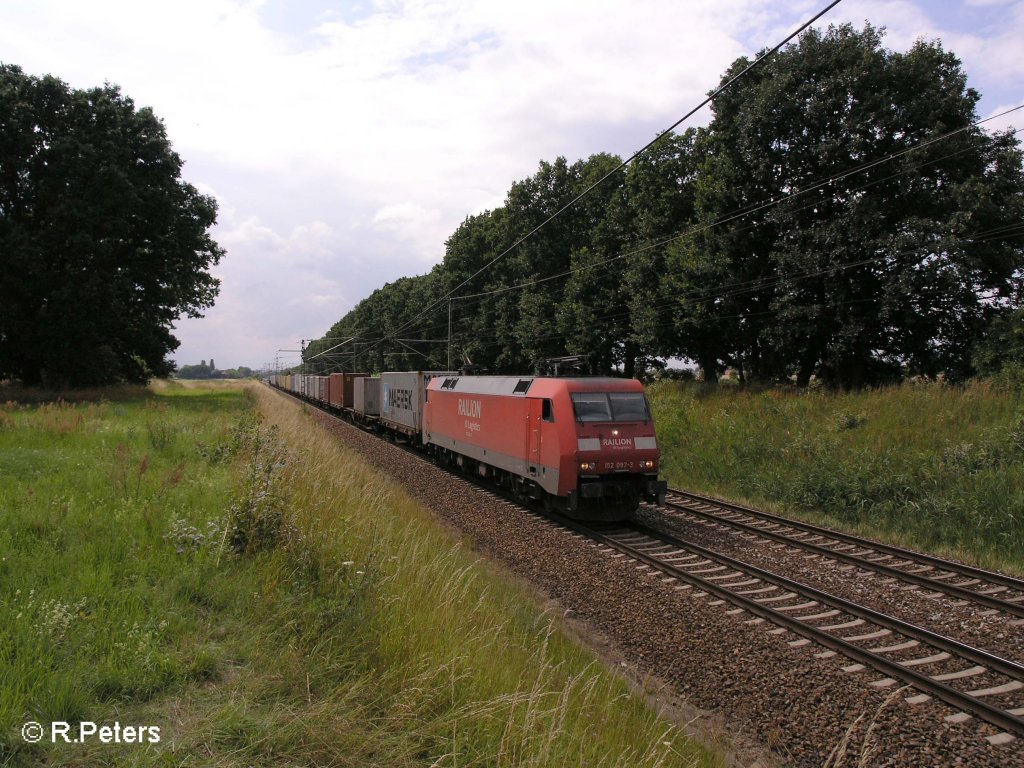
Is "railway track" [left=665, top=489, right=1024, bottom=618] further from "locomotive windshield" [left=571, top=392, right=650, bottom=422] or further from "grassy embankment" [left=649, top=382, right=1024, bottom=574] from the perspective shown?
"locomotive windshield" [left=571, top=392, right=650, bottom=422]

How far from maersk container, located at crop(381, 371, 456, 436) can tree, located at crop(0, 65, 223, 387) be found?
13.3 meters

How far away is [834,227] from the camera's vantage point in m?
18.5

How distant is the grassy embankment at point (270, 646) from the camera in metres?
3.49

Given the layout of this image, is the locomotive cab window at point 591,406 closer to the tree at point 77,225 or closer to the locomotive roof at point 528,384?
the locomotive roof at point 528,384

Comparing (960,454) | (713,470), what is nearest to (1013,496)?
(960,454)

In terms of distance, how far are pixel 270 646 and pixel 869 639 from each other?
5.88 m

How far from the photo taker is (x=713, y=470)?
16562 millimetres

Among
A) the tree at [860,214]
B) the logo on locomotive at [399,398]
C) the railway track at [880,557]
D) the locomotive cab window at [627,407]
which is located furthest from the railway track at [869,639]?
the logo on locomotive at [399,398]

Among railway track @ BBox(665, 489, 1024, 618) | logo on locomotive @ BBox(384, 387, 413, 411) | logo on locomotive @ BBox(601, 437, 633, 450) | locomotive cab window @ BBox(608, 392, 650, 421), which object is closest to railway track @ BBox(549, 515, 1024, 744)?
railway track @ BBox(665, 489, 1024, 618)

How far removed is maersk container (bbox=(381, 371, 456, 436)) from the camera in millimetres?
22094

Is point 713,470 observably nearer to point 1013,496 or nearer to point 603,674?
point 1013,496

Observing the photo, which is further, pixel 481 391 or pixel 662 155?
pixel 662 155

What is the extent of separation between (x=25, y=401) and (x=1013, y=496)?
32.6 meters

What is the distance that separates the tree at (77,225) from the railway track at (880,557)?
90.8 ft
